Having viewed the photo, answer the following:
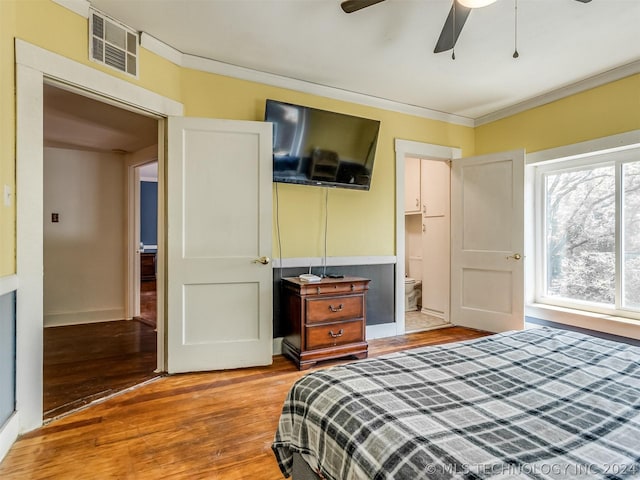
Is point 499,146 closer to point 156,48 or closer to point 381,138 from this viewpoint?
point 381,138

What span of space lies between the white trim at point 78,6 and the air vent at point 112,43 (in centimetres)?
3

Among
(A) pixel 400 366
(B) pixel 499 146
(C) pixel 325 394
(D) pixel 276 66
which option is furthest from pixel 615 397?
(B) pixel 499 146

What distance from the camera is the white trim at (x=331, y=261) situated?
3312 mm

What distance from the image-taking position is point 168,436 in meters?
1.94

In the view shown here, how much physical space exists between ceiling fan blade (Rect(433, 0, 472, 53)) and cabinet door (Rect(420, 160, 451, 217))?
2405mm

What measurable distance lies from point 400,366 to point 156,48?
2.86 metres

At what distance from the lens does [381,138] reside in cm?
385

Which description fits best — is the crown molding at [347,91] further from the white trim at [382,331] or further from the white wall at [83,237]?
the white wall at [83,237]

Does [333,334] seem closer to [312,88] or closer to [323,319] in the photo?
[323,319]

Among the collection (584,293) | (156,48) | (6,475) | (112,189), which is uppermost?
(156,48)

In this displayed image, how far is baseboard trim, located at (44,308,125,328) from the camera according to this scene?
4.43m

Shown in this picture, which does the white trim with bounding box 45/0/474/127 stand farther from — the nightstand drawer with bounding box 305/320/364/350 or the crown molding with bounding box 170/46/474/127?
the nightstand drawer with bounding box 305/320/364/350

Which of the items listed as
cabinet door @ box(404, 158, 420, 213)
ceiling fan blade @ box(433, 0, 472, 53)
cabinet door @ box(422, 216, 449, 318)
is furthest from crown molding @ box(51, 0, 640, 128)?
ceiling fan blade @ box(433, 0, 472, 53)

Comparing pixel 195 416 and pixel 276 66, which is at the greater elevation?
pixel 276 66
